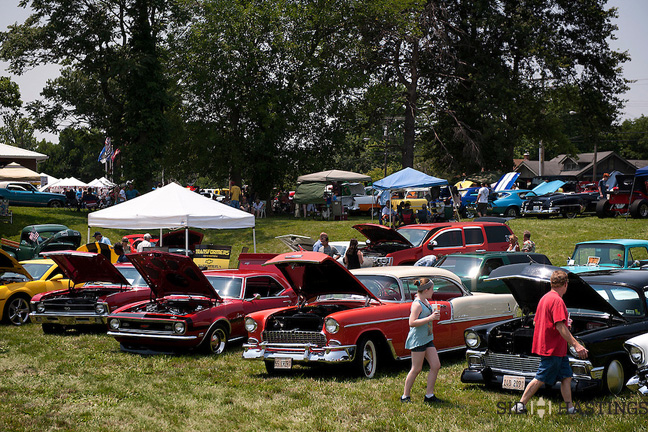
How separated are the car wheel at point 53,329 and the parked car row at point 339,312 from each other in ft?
0.07

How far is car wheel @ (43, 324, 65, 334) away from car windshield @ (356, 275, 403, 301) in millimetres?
6904

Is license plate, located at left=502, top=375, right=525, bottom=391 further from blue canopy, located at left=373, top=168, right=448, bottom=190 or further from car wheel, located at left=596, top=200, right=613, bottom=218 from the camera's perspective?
car wheel, located at left=596, top=200, right=613, bottom=218

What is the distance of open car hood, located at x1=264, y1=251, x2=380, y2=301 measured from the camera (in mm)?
9695

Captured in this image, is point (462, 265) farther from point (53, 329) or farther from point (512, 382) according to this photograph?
point (53, 329)

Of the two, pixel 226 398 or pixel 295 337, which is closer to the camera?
pixel 226 398

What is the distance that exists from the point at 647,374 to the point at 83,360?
8.00 m

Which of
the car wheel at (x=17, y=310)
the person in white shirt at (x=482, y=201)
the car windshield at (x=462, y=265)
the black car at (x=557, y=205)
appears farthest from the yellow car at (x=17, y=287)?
the black car at (x=557, y=205)

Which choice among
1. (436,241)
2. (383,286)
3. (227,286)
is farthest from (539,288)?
(436,241)

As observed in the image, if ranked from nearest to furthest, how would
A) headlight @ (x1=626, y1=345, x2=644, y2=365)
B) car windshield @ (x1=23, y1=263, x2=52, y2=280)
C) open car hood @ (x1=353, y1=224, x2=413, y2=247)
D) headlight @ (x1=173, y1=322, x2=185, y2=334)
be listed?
headlight @ (x1=626, y1=345, x2=644, y2=365)
headlight @ (x1=173, y1=322, x2=185, y2=334)
car windshield @ (x1=23, y1=263, x2=52, y2=280)
open car hood @ (x1=353, y1=224, x2=413, y2=247)

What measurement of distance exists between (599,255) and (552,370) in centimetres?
933

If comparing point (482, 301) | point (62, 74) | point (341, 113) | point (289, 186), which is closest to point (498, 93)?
point (341, 113)

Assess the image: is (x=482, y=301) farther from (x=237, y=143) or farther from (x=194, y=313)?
(x=237, y=143)

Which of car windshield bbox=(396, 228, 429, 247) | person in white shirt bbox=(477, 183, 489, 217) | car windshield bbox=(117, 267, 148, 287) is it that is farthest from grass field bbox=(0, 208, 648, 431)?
person in white shirt bbox=(477, 183, 489, 217)

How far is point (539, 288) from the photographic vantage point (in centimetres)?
830
